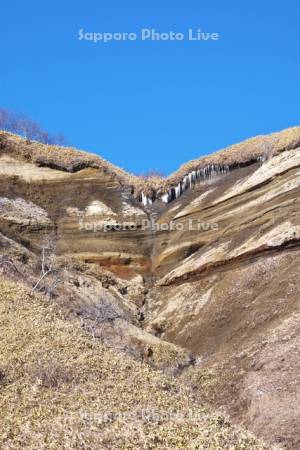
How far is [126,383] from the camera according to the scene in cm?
1677

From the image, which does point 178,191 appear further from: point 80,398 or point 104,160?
point 80,398

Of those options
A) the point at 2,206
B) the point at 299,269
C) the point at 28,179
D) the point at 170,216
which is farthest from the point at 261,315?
the point at 28,179

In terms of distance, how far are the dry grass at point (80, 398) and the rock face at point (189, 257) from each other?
14.0 feet

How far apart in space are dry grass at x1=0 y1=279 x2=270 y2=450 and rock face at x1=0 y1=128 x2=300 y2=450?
14.0 ft

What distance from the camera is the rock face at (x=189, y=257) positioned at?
23.8 meters

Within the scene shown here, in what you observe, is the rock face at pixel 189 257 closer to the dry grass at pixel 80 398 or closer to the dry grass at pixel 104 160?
the dry grass at pixel 104 160

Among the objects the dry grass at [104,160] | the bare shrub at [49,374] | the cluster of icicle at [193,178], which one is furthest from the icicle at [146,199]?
the bare shrub at [49,374]

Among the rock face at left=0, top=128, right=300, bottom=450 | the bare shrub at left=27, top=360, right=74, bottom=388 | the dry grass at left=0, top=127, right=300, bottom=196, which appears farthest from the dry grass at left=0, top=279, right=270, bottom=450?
the dry grass at left=0, top=127, right=300, bottom=196

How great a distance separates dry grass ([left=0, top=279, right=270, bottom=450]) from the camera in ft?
38.0

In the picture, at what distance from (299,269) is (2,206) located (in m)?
21.9

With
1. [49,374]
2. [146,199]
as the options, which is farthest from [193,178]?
[49,374]

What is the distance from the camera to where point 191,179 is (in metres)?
48.8

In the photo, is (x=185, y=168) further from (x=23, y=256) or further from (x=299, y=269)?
(x=299, y=269)

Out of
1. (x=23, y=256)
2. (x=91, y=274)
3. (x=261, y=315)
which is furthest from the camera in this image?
(x=91, y=274)
